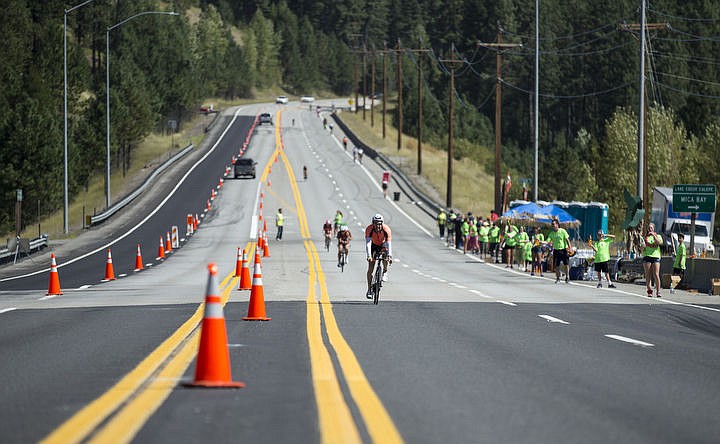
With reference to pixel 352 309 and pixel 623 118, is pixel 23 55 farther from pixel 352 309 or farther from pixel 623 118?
pixel 352 309

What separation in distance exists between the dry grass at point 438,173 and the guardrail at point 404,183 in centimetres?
111

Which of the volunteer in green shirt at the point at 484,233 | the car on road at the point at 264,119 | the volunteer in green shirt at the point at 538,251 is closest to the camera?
the volunteer in green shirt at the point at 538,251

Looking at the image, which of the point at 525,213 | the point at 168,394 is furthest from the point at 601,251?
the point at 168,394

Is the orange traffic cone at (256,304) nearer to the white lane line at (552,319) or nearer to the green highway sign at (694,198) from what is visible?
the white lane line at (552,319)

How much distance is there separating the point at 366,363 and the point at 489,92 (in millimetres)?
173935

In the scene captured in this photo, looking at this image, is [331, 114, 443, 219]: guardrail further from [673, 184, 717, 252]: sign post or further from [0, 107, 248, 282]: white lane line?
[673, 184, 717, 252]: sign post

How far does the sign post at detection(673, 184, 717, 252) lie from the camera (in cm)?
3341

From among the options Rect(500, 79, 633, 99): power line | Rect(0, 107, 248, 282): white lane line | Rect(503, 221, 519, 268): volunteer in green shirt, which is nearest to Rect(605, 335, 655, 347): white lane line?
Rect(0, 107, 248, 282): white lane line

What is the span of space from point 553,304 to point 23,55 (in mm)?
64017

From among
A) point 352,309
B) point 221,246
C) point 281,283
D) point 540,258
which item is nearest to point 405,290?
point 281,283

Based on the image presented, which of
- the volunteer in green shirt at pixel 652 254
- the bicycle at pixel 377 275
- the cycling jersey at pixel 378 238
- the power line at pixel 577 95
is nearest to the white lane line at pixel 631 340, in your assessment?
the bicycle at pixel 377 275

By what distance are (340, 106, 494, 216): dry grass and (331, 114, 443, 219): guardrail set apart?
111cm

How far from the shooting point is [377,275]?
22.2 m

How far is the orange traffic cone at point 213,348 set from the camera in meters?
9.47
